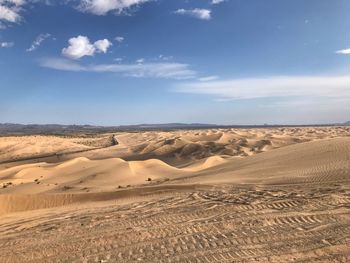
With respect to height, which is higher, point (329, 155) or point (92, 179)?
point (329, 155)

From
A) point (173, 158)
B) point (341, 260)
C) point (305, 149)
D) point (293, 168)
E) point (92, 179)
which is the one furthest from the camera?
point (173, 158)

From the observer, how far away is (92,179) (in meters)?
24.4

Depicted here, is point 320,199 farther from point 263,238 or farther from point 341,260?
point 341,260

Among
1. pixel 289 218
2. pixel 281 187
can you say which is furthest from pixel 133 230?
pixel 281 187

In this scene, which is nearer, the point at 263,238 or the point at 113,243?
the point at 263,238

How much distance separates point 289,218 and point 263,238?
4.81ft

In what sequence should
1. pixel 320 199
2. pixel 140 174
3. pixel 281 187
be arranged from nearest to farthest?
pixel 320 199 → pixel 281 187 → pixel 140 174

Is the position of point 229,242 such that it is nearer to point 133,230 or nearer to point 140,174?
point 133,230

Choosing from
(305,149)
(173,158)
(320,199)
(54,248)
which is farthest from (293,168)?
(173,158)

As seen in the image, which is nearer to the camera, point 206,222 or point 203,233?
point 203,233

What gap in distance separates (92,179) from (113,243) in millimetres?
16510

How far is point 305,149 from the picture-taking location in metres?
22.9

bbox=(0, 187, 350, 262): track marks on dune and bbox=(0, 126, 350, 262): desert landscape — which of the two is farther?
bbox=(0, 126, 350, 262): desert landscape

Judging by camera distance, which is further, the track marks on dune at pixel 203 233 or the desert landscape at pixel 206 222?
the desert landscape at pixel 206 222
